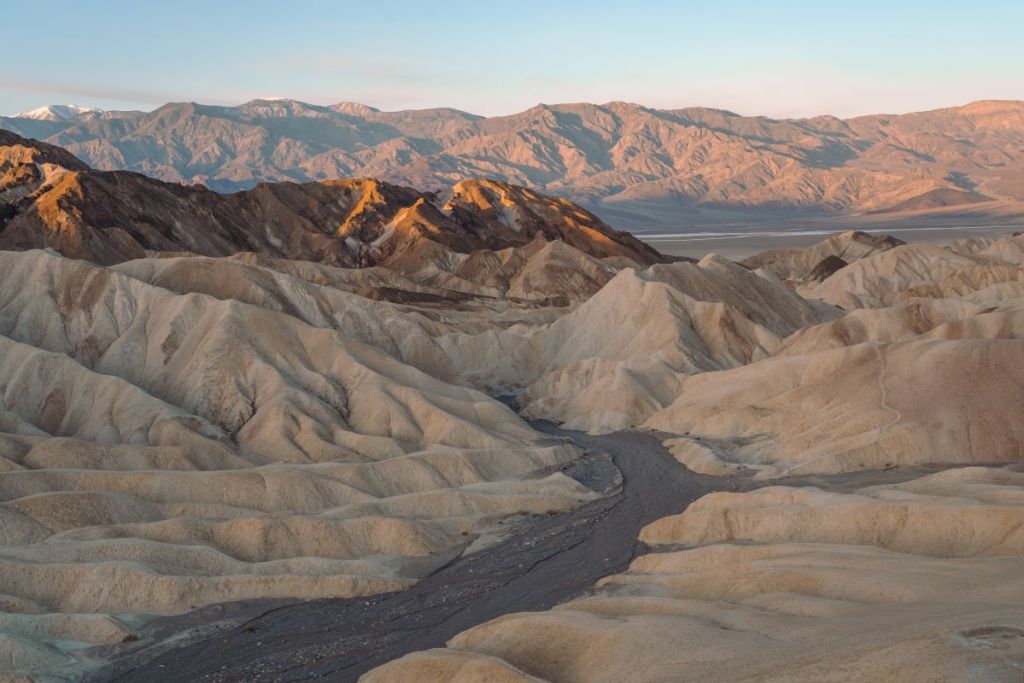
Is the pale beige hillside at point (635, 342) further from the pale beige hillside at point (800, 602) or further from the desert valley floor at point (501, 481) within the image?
the pale beige hillside at point (800, 602)

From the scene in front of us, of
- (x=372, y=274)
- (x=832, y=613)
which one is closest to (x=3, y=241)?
(x=372, y=274)

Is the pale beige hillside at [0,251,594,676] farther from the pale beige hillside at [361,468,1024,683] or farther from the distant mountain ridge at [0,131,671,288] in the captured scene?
the distant mountain ridge at [0,131,671,288]

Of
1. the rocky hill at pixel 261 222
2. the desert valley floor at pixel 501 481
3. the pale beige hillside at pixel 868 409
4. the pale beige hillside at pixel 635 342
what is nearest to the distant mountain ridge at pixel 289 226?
the rocky hill at pixel 261 222

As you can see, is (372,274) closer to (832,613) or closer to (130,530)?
(130,530)

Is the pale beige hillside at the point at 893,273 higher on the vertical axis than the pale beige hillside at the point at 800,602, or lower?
higher

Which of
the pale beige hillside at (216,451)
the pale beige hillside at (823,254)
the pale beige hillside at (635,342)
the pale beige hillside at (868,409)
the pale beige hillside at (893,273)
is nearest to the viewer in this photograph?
the pale beige hillside at (216,451)

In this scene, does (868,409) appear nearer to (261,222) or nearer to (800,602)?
(800,602)

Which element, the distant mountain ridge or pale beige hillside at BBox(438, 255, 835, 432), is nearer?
pale beige hillside at BBox(438, 255, 835, 432)

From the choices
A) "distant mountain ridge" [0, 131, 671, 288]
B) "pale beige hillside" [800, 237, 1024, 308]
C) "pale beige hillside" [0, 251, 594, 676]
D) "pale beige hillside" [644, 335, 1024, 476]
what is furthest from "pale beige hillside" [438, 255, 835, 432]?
"distant mountain ridge" [0, 131, 671, 288]
